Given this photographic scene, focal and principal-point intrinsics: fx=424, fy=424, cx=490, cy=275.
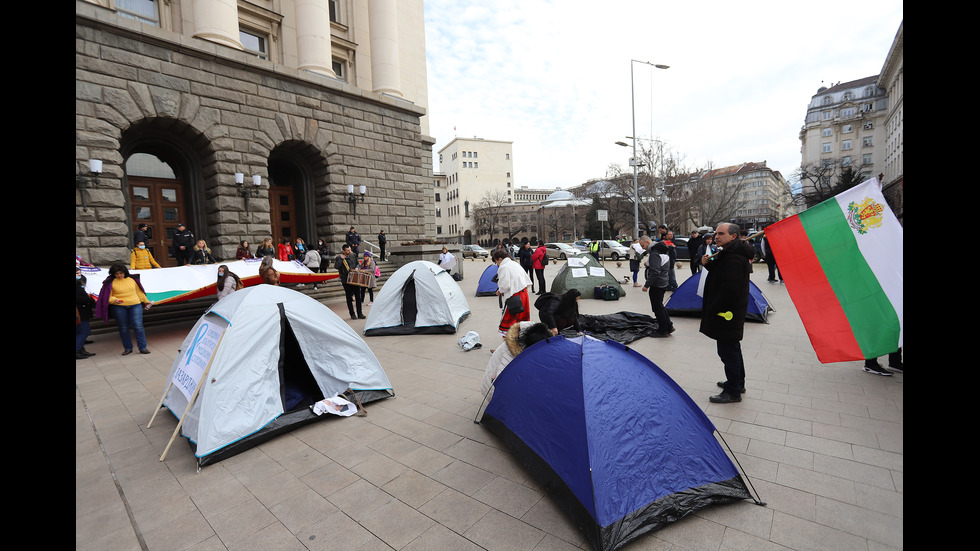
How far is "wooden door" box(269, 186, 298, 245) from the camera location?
55.1ft

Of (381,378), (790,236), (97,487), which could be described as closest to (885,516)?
(790,236)

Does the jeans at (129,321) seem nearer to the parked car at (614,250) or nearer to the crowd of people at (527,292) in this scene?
the crowd of people at (527,292)

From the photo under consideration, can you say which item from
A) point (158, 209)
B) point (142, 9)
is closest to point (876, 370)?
point (158, 209)

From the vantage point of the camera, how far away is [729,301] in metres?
4.61

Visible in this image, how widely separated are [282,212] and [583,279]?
12.3m

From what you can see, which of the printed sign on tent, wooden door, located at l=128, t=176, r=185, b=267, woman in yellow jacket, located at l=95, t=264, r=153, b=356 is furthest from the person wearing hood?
wooden door, located at l=128, t=176, r=185, b=267

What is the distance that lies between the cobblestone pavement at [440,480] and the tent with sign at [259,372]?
0.20m

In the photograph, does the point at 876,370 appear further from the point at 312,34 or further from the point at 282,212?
the point at 312,34

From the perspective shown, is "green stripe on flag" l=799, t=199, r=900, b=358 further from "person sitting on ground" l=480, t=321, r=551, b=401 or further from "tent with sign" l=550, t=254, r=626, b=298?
"tent with sign" l=550, t=254, r=626, b=298

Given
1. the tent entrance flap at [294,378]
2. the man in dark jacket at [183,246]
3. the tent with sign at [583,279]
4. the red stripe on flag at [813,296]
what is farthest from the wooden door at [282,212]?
the red stripe on flag at [813,296]

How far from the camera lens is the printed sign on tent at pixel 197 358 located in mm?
4352

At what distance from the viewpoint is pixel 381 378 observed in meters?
5.38
